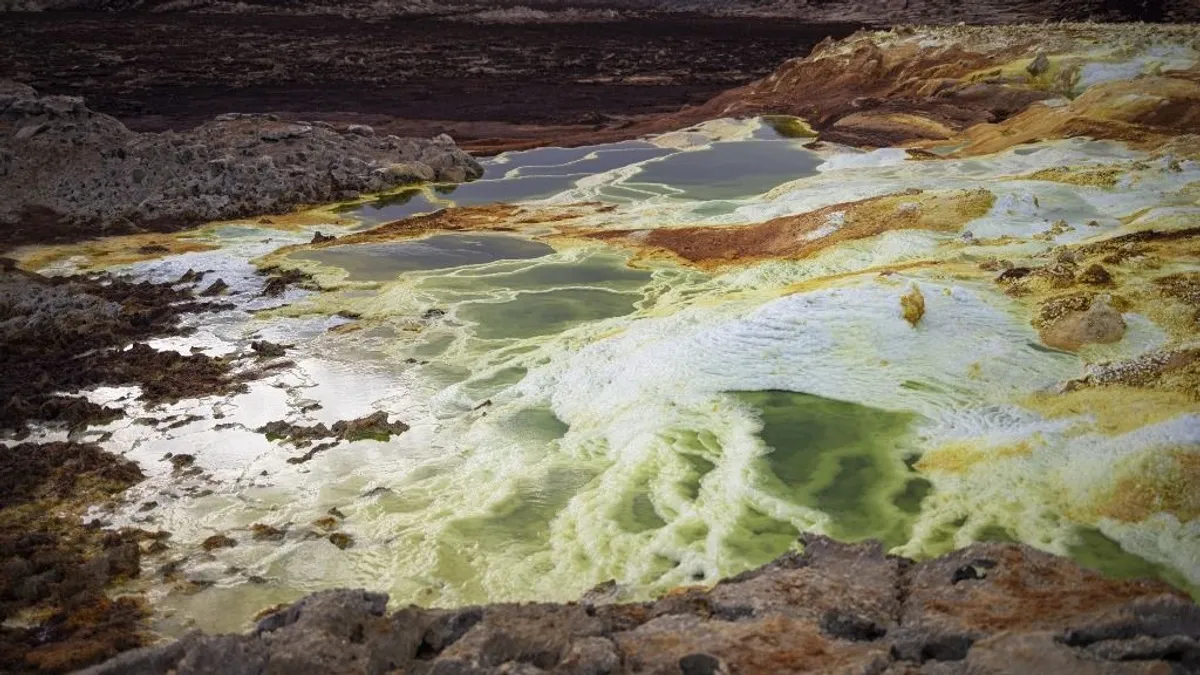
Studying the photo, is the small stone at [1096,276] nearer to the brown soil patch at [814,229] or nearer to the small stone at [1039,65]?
the brown soil patch at [814,229]

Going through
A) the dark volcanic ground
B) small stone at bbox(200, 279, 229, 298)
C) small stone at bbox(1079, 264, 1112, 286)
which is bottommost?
small stone at bbox(200, 279, 229, 298)

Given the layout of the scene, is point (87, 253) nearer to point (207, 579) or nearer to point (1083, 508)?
point (207, 579)

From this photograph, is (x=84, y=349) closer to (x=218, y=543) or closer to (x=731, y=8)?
(x=218, y=543)

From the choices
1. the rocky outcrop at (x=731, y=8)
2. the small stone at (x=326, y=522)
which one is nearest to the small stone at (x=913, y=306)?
the small stone at (x=326, y=522)

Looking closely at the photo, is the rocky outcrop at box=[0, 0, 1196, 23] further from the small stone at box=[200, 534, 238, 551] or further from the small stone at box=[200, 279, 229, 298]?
the small stone at box=[200, 534, 238, 551]

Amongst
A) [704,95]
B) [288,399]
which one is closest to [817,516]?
[288,399]

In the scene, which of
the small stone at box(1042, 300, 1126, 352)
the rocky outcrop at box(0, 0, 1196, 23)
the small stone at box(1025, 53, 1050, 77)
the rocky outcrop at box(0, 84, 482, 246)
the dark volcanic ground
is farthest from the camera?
the rocky outcrop at box(0, 0, 1196, 23)

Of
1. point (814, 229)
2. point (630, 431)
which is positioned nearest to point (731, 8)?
point (814, 229)

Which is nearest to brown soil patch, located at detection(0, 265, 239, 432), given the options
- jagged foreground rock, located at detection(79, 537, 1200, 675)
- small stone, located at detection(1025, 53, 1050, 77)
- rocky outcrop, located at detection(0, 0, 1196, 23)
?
jagged foreground rock, located at detection(79, 537, 1200, 675)
